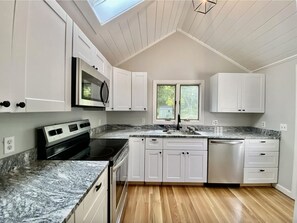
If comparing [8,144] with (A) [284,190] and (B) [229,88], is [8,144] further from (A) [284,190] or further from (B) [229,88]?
(A) [284,190]

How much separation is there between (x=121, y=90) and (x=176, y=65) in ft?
4.24

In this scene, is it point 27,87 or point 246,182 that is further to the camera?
point 246,182

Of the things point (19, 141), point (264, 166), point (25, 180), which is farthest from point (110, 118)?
Answer: point (264, 166)

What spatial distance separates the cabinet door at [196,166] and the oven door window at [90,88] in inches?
71.9

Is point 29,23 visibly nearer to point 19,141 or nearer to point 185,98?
point 19,141

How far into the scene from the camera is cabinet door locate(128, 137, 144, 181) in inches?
116

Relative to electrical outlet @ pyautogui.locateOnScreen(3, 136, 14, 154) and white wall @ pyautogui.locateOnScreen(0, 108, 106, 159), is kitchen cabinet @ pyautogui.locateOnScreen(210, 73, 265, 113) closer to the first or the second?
white wall @ pyautogui.locateOnScreen(0, 108, 106, 159)

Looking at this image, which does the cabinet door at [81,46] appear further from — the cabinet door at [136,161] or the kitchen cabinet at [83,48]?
the cabinet door at [136,161]

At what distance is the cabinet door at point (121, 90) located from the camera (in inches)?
121

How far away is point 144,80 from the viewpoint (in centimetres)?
333

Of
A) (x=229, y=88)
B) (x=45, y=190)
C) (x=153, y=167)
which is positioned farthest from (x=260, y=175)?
(x=45, y=190)

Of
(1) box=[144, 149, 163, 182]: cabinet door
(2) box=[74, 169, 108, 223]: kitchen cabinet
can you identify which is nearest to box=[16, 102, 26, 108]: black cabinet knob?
(2) box=[74, 169, 108, 223]: kitchen cabinet

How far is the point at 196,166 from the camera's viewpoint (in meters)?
2.94

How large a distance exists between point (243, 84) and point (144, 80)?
182 cm
